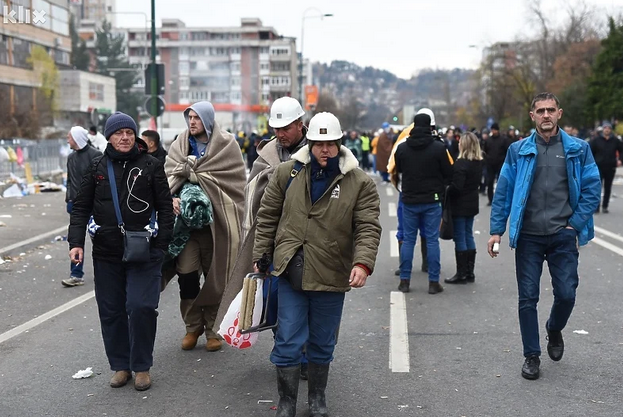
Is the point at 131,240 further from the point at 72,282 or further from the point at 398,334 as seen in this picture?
the point at 72,282

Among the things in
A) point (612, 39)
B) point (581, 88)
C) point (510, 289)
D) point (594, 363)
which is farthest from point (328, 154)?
point (581, 88)

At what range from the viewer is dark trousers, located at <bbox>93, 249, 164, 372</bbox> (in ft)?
18.9

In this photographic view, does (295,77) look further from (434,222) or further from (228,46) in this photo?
(434,222)

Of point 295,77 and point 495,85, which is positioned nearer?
point 495,85

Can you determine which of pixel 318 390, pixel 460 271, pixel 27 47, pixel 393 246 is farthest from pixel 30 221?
pixel 27 47

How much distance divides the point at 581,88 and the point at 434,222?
5287cm

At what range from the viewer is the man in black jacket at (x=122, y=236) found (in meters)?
5.71

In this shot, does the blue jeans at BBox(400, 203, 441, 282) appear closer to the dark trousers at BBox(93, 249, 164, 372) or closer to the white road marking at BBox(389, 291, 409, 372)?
the white road marking at BBox(389, 291, 409, 372)

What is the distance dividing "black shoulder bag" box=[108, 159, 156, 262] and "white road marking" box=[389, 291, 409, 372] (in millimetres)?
2030

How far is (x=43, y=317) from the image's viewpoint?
8.29 meters

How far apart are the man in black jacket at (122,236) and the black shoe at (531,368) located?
2.62 metres

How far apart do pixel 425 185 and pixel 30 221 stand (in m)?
9.85

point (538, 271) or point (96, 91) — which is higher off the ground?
point (96, 91)

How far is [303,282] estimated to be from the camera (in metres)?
4.94
